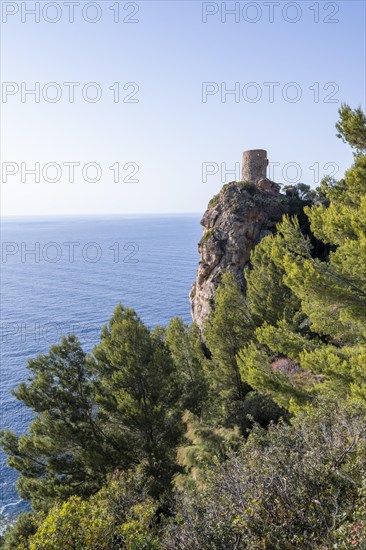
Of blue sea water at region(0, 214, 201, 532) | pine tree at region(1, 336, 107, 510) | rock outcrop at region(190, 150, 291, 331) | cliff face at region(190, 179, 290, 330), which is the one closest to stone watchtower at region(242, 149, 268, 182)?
cliff face at region(190, 179, 290, 330)

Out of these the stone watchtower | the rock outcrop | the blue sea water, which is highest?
the stone watchtower

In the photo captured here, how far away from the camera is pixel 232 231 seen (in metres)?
40.8

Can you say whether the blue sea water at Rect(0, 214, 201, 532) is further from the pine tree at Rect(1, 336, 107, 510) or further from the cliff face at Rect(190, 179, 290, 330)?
the cliff face at Rect(190, 179, 290, 330)

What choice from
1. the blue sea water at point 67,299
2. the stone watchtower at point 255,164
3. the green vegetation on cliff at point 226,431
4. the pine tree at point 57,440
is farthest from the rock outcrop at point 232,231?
the pine tree at point 57,440

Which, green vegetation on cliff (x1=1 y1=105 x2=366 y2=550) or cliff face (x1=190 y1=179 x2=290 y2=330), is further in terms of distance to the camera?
cliff face (x1=190 y1=179 x2=290 y2=330)

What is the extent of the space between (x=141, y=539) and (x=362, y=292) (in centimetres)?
808

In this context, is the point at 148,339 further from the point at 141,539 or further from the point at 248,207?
the point at 248,207

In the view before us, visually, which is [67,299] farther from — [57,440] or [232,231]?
[57,440]

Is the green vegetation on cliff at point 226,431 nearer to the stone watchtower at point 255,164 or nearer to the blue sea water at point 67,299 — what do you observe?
the blue sea water at point 67,299

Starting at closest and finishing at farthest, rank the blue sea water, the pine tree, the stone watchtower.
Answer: the pine tree
the blue sea water
the stone watchtower

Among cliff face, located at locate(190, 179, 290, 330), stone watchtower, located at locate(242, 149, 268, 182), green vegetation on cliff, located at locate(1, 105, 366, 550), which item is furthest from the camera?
stone watchtower, located at locate(242, 149, 268, 182)

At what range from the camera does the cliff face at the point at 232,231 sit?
40188 millimetres

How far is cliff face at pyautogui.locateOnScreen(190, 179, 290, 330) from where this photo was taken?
40.2 metres

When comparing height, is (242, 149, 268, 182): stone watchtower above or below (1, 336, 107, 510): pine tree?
above
